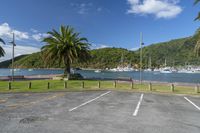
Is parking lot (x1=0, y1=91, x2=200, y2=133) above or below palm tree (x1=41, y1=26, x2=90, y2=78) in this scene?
below

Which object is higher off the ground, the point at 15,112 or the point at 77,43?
the point at 77,43

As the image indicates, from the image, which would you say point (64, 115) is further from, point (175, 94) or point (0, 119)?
point (175, 94)

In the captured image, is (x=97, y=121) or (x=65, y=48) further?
(x=65, y=48)

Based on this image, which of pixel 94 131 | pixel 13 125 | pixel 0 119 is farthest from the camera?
pixel 0 119

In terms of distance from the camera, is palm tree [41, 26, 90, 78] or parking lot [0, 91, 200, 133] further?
palm tree [41, 26, 90, 78]

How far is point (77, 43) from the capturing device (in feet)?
158

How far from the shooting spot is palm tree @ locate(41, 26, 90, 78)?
46.5m

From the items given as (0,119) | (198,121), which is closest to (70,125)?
(0,119)

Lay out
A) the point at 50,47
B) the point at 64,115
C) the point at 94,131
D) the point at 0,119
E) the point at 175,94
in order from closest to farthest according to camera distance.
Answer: the point at 94,131 < the point at 0,119 < the point at 64,115 < the point at 175,94 < the point at 50,47

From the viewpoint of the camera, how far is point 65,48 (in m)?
47.0

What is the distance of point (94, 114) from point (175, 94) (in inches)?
550

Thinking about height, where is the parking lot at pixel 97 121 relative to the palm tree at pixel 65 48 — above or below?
below

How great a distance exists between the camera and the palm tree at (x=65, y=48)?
1831 inches

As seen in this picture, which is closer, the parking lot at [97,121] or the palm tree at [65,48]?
the parking lot at [97,121]
